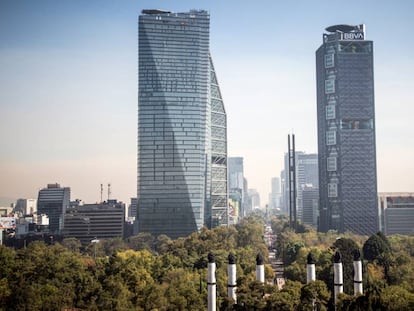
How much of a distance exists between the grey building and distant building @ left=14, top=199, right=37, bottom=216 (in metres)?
95.0

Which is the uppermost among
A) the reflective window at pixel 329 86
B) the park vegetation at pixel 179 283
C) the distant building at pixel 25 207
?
the reflective window at pixel 329 86

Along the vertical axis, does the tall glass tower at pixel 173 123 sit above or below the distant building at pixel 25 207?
above

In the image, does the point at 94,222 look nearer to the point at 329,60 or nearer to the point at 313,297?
the point at 329,60

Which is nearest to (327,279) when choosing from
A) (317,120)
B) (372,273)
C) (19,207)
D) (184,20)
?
(372,273)

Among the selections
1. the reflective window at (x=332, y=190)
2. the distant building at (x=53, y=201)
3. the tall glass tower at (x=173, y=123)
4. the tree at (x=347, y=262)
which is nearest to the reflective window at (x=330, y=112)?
the reflective window at (x=332, y=190)

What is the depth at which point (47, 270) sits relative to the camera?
181 feet

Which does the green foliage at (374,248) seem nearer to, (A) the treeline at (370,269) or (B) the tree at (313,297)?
(A) the treeline at (370,269)

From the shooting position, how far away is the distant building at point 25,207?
17500cm

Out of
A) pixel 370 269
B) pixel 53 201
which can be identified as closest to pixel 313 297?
pixel 370 269

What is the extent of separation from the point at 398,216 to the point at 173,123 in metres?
63.6

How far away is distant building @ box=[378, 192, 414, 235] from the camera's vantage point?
445 ft


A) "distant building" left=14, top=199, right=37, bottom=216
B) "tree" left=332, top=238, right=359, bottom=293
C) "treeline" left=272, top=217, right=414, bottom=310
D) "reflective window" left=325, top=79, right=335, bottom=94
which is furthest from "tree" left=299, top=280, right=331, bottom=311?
"distant building" left=14, top=199, right=37, bottom=216

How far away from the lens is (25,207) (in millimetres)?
182250

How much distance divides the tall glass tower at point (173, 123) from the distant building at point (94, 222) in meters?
16.3
